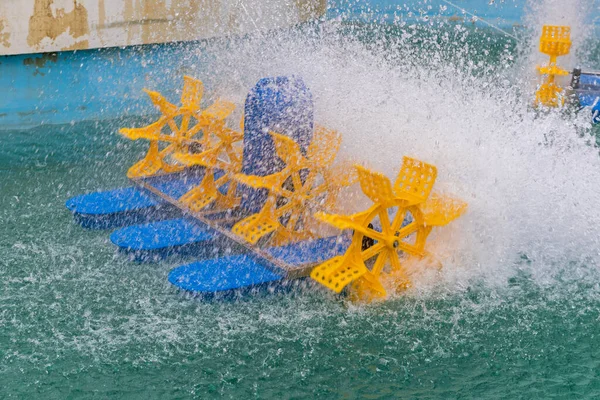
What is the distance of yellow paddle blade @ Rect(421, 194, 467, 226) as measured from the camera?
750cm

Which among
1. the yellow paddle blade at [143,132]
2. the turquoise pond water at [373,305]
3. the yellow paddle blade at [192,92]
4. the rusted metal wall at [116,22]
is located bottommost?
the turquoise pond water at [373,305]

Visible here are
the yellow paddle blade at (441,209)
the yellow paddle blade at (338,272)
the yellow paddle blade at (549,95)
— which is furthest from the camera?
the yellow paddle blade at (549,95)

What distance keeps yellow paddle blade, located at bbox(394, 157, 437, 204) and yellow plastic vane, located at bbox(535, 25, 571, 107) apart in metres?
8.02

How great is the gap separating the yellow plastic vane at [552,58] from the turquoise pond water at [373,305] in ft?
13.9

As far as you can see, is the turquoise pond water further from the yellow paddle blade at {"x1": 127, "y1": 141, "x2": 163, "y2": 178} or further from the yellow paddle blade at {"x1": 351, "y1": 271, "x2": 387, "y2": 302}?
the yellow paddle blade at {"x1": 127, "y1": 141, "x2": 163, "y2": 178}

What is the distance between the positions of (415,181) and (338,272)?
4.08 feet

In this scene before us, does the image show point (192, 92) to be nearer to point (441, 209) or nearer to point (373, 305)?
point (441, 209)

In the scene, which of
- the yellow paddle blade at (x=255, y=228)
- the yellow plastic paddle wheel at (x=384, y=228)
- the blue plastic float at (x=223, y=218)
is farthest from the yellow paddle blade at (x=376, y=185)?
the yellow paddle blade at (x=255, y=228)

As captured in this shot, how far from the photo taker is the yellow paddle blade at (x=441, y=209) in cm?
750

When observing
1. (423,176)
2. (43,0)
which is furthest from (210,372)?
(43,0)

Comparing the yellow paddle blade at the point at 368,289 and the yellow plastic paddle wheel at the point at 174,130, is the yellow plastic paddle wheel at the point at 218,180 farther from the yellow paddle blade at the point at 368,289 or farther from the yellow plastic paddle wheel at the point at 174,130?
the yellow paddle blade at the point at 368,289

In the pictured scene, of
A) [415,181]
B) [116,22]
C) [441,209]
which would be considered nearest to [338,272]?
[415,181]

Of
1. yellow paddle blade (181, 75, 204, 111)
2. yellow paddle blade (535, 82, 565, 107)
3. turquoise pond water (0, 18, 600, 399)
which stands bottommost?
turquoise pond water (0, 18, 600, 399)

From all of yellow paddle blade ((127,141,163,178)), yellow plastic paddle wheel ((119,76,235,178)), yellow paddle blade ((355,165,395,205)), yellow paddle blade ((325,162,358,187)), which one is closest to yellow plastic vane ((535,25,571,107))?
yellow plastic paddle wheel ((119,76,235,178))
